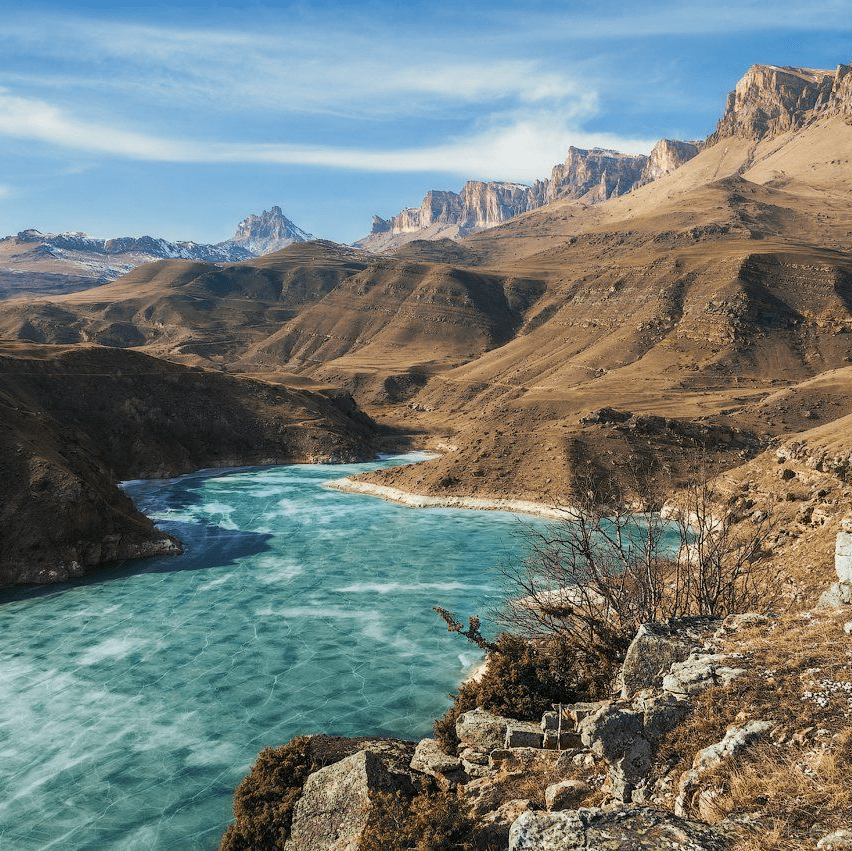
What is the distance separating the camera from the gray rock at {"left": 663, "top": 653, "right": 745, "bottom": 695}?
12453 millimetres

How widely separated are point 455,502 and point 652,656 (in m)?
51.9

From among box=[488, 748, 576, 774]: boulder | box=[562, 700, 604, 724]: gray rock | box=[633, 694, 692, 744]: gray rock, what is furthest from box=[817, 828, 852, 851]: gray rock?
box=[562, 700, 604, 724]: gray rock

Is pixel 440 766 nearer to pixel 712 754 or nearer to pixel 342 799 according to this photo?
pixel 342 799

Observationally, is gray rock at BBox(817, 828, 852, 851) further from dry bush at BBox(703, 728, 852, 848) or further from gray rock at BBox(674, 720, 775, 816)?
gray rock at BBox(674, 720, 775, 816)

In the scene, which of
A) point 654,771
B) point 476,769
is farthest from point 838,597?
point 476,769

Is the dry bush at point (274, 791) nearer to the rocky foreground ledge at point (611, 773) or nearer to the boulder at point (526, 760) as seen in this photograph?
the rocky foreground ledge at point (611, 773)

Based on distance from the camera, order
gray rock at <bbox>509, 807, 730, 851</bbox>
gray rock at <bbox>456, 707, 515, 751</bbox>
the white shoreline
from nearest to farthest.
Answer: gray rock at <bbox>509, 807, 730, 851</bbox> < gray rock at <bbox>456, 707, 515, 751</bbox> < the white shoreline

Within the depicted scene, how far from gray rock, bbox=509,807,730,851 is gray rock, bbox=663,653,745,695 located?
11.6ft

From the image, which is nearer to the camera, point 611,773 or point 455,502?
point 611,773

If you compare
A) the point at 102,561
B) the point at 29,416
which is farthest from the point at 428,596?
the point at 29,416

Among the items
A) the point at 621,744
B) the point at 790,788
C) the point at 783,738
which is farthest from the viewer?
the point at 621,744

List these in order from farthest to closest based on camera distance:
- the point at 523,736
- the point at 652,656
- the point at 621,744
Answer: the point at 523,736 < the point at 652,656 < the point at 621,744

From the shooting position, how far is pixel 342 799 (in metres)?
15.5

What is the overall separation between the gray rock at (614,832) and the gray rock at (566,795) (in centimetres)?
173
